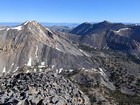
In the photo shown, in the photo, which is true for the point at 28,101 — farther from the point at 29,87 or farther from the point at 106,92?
the point at 106,92

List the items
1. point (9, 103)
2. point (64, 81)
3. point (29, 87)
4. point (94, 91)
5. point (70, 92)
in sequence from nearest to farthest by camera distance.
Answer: point (9, 103)
point (29, 87)
point (70, 92)
point (64, 81)
point (94, 91)

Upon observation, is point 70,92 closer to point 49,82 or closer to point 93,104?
point 49,82

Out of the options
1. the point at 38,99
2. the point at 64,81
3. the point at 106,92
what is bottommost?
the point at 106,92

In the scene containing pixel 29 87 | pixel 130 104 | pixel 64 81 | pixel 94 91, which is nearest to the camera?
pixel 29 87

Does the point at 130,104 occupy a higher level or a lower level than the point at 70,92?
lower

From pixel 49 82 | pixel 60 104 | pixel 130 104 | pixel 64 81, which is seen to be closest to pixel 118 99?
pixel 130 104

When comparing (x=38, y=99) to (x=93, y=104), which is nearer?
(x=38, y=99)
